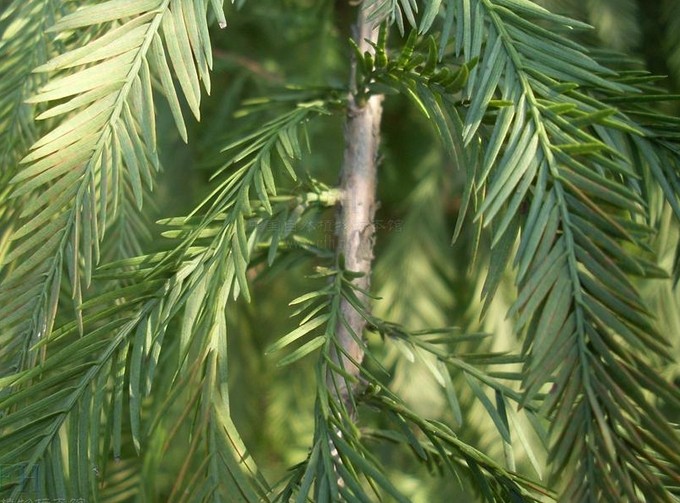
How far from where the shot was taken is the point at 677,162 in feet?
1.46

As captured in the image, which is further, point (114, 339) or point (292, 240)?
point (292, 240)

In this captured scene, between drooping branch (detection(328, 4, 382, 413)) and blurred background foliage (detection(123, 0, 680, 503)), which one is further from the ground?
drooping branch (detection(328, 4, 382, 413))

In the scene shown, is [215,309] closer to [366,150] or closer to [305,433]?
[366,150]

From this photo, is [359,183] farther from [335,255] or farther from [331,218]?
[331,218]

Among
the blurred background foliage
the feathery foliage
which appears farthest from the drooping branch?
the blurred background foliage

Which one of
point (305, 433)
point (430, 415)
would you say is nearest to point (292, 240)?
point (430, 415)

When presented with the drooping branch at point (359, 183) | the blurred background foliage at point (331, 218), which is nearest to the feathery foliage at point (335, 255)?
the drooping branch at point (359, 183)

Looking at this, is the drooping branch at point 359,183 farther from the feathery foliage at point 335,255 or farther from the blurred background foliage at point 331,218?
the blurred background foliage at point 331,218

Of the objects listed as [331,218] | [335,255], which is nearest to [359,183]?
[335,255]

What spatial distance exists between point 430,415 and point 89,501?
0.63 metres

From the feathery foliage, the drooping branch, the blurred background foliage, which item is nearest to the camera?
the feathery foliage

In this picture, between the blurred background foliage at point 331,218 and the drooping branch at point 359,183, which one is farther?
the blurred background foliage at point 331,218

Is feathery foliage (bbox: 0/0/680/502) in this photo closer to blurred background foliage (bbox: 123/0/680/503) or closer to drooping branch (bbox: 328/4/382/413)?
drooping branch (bbox: 328/4/382/413)

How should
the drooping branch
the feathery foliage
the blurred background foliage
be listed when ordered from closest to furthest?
the feathery foliage, the drooping branch, the blurred background foliage
